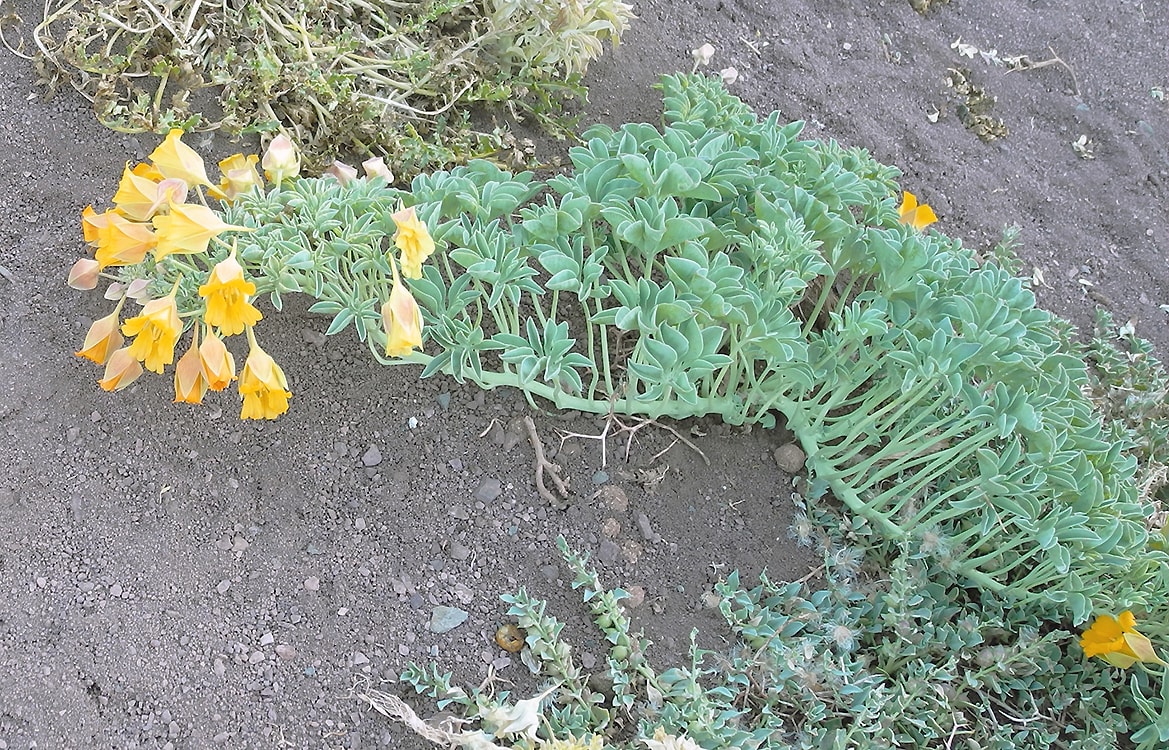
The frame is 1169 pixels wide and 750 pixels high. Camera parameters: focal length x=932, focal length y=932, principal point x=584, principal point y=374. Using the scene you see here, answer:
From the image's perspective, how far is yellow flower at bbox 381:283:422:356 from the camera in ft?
5.48

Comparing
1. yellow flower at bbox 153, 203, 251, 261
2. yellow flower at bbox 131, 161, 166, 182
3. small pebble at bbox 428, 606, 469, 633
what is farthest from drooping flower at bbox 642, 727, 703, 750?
yellow flower at bbox 131, 161, 166, 182

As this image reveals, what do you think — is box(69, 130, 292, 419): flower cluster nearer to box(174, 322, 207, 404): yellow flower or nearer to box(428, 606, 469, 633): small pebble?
box(174, 322, 207, 404): yellow flower

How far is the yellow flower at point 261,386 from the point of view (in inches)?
66.5

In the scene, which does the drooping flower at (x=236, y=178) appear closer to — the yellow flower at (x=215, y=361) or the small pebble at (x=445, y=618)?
the yellow flower at (x=215, y=361)

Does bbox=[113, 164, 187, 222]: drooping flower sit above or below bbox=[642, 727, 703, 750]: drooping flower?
above

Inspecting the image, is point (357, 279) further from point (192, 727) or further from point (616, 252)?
point (192, 727)

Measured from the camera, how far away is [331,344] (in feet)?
6.85

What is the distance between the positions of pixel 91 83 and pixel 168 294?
0.88 m

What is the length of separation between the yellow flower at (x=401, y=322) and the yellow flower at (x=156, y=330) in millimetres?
370

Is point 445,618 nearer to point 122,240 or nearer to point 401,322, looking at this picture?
point 401,322

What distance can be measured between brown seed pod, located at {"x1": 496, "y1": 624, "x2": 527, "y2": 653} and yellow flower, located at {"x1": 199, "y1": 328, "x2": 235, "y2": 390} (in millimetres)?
706

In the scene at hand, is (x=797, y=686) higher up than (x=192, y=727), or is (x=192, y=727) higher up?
(x=797, y=686)

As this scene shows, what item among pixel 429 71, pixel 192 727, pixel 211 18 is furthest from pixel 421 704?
pixel 211 18

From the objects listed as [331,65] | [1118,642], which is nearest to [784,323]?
[1118,642]
